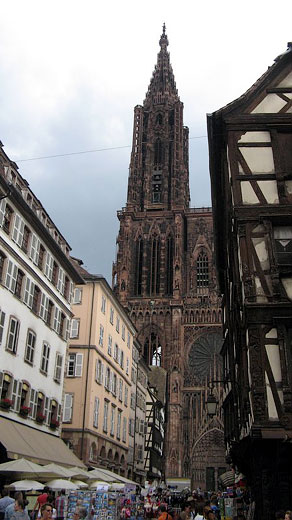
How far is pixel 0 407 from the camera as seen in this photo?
776 inches

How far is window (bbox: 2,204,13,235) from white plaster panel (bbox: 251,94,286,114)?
9.44m

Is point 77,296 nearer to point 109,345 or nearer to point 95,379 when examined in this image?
point 109,345

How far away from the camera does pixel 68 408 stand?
29812 millimetres

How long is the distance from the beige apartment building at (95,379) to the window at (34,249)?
809cm

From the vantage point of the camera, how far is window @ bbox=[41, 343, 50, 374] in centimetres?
2427

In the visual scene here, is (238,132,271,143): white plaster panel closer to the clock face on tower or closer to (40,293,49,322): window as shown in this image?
(40,293,49,322): window

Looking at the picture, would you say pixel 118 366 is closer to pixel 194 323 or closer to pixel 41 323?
pixel 41 323

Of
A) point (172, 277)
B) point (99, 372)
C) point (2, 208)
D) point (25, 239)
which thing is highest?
point (172, 277)

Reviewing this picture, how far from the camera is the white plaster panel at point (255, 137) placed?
51.4ft

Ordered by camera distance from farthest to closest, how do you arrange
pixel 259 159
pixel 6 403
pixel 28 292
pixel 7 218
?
1. pixel 28 292
2. pixel 7 218
3. pixel 6 403
4. pixel 259 159

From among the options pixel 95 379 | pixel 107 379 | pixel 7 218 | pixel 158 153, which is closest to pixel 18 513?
pixel 7 218

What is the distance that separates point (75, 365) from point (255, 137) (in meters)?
18.6

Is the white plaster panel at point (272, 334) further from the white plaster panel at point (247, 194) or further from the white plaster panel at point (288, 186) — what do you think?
the white plaster panel at point (288, 186)

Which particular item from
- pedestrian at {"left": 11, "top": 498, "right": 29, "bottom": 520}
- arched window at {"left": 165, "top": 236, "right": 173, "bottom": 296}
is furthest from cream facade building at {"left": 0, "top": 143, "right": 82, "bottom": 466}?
arched window at {"left": 165, "top": 236, "right": 173, "bottom": 296}
